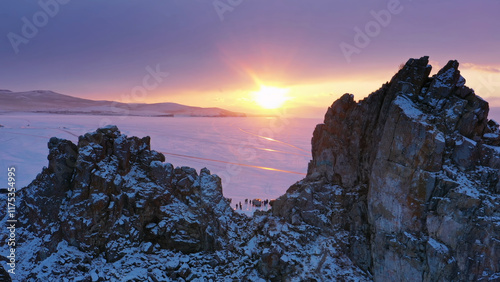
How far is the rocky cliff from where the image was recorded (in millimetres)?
13930

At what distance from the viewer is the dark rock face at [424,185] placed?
13305 millimetres

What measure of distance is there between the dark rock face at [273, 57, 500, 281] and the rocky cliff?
0.20 ft

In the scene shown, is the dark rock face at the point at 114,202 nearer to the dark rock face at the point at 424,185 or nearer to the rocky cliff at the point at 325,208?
the rocky cliff at the point at 325,208

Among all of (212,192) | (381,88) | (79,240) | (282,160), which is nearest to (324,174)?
(381,88)

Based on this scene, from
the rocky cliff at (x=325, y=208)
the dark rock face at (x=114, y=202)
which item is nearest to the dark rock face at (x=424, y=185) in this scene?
the rocky cliff at (x=325, y=208)

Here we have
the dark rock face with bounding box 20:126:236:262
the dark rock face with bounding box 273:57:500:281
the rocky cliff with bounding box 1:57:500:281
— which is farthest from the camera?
the dark rock face with bounding box 20:126:236:262

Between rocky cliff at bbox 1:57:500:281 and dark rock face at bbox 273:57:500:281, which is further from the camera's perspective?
rocky cliff at bbox 1:57:500:281

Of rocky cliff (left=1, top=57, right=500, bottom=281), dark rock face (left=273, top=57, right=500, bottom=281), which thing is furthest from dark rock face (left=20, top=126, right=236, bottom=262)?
dark rock face (left=273, top=57, right=500, bottom=281)

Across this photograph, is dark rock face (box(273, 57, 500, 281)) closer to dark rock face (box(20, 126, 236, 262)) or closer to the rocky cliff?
the rocky cliff

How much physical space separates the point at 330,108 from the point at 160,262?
16414mm

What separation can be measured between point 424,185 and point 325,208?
21.3ft

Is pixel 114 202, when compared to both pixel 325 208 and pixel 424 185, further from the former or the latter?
pixel 424 185

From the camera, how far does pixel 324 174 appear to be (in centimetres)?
1941

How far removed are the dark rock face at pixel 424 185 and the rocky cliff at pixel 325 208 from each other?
6 cm
